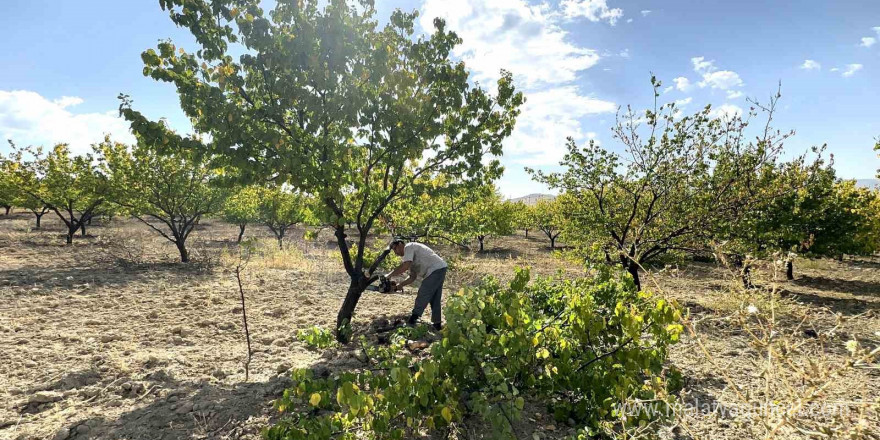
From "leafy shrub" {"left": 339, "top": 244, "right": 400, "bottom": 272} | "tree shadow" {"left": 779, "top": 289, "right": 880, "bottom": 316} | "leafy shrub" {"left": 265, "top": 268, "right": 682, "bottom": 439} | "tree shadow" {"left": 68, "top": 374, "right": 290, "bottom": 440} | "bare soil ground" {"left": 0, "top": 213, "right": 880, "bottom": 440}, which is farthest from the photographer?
"tree shadow" {"left": 779, "top": 289, "right": 880, "bottom": 316}

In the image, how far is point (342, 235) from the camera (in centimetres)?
600

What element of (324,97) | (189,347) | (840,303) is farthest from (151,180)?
(840,303)

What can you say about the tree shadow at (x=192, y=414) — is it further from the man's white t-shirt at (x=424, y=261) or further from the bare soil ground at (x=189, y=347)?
the man's white t-shirt at (x=424, y=261)

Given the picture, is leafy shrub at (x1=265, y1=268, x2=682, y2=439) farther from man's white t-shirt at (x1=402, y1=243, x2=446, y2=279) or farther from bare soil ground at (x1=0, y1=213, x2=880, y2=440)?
man's white t-shirt at (x1=402, y1=243, x2=446, y2=279)

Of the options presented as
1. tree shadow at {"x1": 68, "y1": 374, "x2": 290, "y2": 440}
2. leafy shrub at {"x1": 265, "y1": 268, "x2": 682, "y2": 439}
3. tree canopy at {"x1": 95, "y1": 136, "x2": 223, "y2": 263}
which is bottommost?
tree shadow at {"x1": 68, "y1": 374, "x2": 290, "y2": 440}

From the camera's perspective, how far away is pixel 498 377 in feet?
9.70

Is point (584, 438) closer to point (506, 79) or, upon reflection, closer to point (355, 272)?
point (355, 272)

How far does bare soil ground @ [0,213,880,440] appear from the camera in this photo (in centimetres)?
382

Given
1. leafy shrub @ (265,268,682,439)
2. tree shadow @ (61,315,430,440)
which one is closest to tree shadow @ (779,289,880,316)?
leafy shrub @ (265,268,682,439)

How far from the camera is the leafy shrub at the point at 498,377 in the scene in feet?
9.41

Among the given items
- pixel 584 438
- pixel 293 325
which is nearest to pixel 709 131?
pixel 584 438

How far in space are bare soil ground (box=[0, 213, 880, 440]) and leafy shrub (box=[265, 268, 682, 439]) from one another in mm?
430

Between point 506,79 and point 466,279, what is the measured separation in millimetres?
9068

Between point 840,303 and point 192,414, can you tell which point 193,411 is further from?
point 840,303
